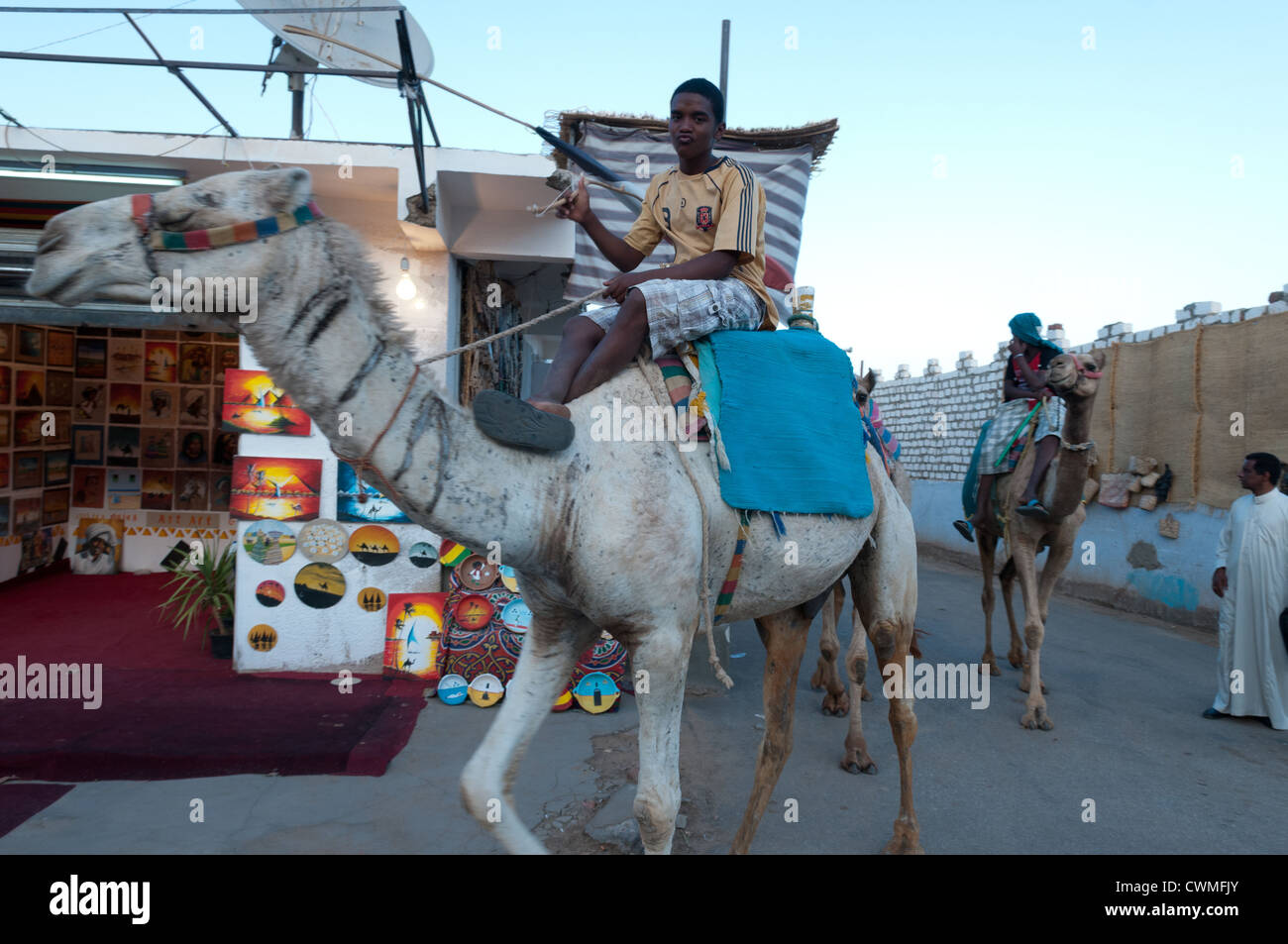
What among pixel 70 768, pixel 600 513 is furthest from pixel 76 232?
pixel 70 768

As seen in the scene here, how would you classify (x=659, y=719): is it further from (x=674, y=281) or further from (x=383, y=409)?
(x=674, y=281)

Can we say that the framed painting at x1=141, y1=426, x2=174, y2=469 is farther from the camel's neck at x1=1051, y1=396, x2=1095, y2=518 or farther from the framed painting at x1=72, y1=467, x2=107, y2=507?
the camel's neck at x1=1051, y1=396, x2=1095, y2=518

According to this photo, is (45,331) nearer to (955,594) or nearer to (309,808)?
(309,808)

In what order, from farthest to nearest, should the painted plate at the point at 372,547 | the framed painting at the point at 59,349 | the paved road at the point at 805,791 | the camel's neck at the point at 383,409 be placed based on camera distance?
1. the framed painting at the point at 59,349
2. the painted plate at the point at 372,547
3. the paved road at the point at 805,791
4. the camel's neck at the point at 383,409

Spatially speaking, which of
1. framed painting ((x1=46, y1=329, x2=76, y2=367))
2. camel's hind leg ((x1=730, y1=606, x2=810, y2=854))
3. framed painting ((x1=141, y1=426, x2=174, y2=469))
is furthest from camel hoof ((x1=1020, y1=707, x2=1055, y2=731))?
framed painting ((x1=46, y1=329, x2=76, y2=367))

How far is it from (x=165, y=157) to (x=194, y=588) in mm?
3371

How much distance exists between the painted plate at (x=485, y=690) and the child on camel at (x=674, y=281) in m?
3.60

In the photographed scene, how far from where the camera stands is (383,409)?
199 cm

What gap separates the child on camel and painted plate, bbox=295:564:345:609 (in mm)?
4127

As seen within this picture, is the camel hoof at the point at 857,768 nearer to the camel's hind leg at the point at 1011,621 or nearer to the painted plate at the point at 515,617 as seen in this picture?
the painted plate at the point at 515,617

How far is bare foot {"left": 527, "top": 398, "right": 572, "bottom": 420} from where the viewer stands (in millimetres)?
2244

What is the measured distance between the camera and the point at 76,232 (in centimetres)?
173

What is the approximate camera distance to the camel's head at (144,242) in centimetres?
171

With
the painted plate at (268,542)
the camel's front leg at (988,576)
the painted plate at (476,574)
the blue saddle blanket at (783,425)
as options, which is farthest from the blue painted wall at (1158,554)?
the painted plate at (268,542)
